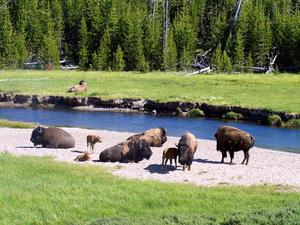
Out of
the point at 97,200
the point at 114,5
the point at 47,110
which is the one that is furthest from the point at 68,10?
the point at 97,200

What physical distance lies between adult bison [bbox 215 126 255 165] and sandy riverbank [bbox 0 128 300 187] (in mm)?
588

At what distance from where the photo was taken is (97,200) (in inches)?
663

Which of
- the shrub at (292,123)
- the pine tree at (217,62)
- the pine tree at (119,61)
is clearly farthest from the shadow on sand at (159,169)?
the pine tree at (119,61)

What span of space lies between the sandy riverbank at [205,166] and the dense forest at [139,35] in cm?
5836

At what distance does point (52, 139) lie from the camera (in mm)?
30188

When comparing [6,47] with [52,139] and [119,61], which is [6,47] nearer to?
[119,61]

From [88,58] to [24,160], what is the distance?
77.4 meters

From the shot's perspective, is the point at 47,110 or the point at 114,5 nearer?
the point at 47,110

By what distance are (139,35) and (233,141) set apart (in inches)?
2724

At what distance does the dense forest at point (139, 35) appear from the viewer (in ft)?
305

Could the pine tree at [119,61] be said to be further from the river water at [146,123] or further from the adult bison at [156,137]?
the adult bison at [156,137]

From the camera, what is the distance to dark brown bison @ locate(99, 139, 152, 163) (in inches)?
1026

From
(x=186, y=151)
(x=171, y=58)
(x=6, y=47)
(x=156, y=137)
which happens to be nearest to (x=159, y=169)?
(x=186, y=151)

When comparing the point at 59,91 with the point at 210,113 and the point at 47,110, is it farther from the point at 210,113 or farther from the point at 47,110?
the point at 210,113
